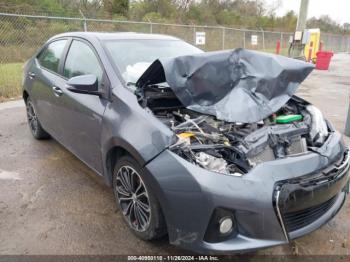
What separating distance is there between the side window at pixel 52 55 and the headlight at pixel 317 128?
2988 millimetres

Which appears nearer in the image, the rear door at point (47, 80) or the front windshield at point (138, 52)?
the front windshield at point (138, 52)

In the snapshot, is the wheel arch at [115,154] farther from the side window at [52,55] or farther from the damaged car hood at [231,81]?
the side window at [52,55]

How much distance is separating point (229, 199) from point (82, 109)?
1863 mm

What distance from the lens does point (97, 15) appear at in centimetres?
1817

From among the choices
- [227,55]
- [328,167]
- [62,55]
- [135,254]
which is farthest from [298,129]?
[62,55]

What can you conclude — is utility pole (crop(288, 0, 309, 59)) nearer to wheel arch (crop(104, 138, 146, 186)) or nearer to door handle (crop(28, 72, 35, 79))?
door handle (crop(28, 72, 35, 79))

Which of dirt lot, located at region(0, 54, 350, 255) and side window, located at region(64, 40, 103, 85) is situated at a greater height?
side window, located at region(64, 40, 103, 85)

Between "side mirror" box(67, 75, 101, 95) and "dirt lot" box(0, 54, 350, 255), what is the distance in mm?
1178

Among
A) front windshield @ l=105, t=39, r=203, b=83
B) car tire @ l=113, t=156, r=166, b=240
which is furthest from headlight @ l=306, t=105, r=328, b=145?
front windshield @ l=105, t=39, r=203, b=83

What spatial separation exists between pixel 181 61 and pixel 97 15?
16.8 metres

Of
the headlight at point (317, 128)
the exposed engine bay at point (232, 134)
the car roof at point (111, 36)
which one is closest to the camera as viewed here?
the exposed engine bay at point (232, 134)

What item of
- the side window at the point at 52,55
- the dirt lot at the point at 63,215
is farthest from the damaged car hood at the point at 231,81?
the side window at the point at 52,55

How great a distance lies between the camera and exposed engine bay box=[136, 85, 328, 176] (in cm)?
233

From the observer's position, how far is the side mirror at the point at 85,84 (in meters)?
2.98
